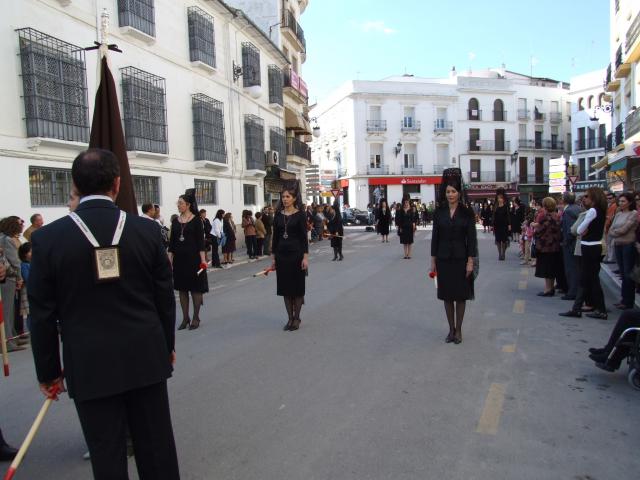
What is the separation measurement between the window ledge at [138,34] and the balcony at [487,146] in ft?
141

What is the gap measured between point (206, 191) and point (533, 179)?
44987mm

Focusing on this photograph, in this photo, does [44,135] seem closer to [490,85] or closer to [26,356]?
[26,356]

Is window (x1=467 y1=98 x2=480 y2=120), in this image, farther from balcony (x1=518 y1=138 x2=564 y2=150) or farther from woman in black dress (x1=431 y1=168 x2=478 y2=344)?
woman in black dress (x1=431 y1=168 x2=478 y2=344)

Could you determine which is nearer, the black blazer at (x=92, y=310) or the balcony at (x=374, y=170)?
the black blazer at (x=92, y=310)

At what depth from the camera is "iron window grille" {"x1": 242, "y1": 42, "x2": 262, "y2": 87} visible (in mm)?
23328

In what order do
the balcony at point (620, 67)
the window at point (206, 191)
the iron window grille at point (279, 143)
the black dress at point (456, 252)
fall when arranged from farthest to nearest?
the iron window grille at point (279, 143)
the balcony at point (620, 67)
the window at point (206, 191)
the black dress at point (456, 252)

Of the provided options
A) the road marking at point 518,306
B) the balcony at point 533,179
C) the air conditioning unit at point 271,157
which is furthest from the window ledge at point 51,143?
the balcony at point 533,179

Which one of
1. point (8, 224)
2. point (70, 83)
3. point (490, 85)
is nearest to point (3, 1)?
point (70, 83)

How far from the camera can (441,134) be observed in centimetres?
5316

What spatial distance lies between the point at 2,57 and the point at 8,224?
5464mm

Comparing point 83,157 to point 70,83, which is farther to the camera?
point 70,83

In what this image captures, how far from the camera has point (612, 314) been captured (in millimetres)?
7910

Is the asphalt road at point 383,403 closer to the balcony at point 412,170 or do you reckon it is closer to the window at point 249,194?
the window at point 249,194

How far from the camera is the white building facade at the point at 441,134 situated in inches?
2031
